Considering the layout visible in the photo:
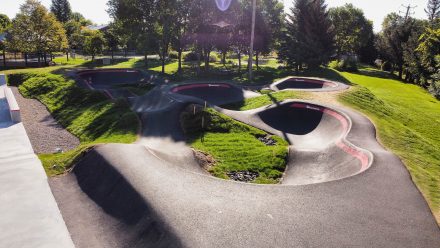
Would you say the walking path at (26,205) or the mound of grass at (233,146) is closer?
the walking path at (26,205)

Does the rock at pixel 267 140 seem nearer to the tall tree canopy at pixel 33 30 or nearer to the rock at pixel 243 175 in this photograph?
the rock at pixel 243 175

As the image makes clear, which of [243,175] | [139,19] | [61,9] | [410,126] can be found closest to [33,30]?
[139,19]

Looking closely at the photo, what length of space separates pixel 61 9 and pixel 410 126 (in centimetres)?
11793

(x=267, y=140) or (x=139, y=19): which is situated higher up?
(x=139, y=19)

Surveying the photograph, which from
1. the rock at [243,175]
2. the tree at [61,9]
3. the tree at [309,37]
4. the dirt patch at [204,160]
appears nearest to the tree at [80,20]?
the tree at [61,9]

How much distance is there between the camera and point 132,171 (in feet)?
52.0

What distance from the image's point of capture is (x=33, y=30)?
53906 mm

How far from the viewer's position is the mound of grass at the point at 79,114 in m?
21.1

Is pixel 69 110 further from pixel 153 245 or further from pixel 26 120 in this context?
pixel 153 245

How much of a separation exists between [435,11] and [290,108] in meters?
111

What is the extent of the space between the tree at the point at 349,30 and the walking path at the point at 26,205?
77.3 meters

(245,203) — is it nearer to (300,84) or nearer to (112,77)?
(300,84)

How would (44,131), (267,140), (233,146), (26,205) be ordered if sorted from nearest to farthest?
1. (26,205)
2. (233,146)
3. (267,140)
4. (44,131)

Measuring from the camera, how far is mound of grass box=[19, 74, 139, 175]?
2115 centimetres
